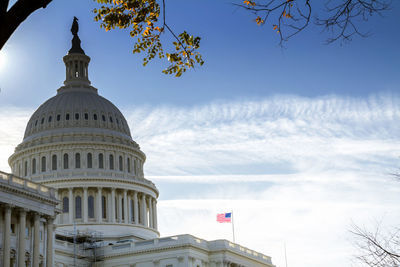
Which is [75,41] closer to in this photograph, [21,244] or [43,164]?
[43,164]

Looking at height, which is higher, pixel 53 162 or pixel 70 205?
pixel 53 162

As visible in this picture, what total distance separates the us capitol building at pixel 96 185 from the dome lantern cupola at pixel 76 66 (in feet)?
0.66

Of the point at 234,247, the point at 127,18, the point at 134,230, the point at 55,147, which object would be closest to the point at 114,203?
the point at 134,230

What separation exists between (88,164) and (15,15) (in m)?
118

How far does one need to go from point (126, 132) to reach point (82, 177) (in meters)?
18.7

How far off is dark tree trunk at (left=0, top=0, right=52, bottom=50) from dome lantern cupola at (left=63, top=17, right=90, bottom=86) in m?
132

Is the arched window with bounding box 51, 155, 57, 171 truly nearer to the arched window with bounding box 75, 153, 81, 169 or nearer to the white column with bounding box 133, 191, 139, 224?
the arched window with bounding box 75, 153, 81, 169

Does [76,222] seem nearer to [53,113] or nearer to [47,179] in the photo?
[47,179]

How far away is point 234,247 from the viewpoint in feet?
365

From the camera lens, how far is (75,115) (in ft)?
442

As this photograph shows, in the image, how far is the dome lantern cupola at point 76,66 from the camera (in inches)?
5679

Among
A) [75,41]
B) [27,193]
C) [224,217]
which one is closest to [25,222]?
[27,193]

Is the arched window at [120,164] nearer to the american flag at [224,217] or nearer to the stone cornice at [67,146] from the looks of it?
the stone cornice at [67,146]

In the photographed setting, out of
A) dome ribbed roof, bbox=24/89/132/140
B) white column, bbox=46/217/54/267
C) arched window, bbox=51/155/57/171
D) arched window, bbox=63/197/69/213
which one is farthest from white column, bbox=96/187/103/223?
white column, bbox=46/217/54/267
